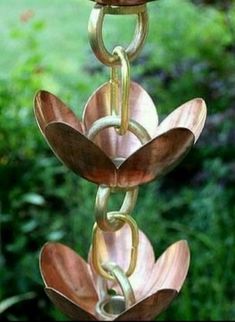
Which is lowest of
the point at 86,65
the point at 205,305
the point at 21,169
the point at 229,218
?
the point at 205,305

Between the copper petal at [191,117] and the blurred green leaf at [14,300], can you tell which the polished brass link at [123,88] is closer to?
the copper petal at [191,117]

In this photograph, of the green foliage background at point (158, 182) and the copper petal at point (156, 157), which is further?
the green foliage background at point (158, 182)

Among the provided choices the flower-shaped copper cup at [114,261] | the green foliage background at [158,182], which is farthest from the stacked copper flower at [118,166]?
the green foliage background at [158,182]

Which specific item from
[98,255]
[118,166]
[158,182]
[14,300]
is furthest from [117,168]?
[158,182]

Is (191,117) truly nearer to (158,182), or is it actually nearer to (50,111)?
(50,111)

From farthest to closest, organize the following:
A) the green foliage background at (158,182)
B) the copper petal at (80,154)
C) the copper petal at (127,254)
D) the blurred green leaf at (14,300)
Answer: the green foliage background at (158,182) → the blurred green leaf at (14,300) → the copper petal at (127,254) → the copper petal at (80,154)

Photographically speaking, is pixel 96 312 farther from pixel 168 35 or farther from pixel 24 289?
pixel 168 35

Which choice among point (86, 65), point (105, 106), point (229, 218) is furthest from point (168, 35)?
point (105, 106)
